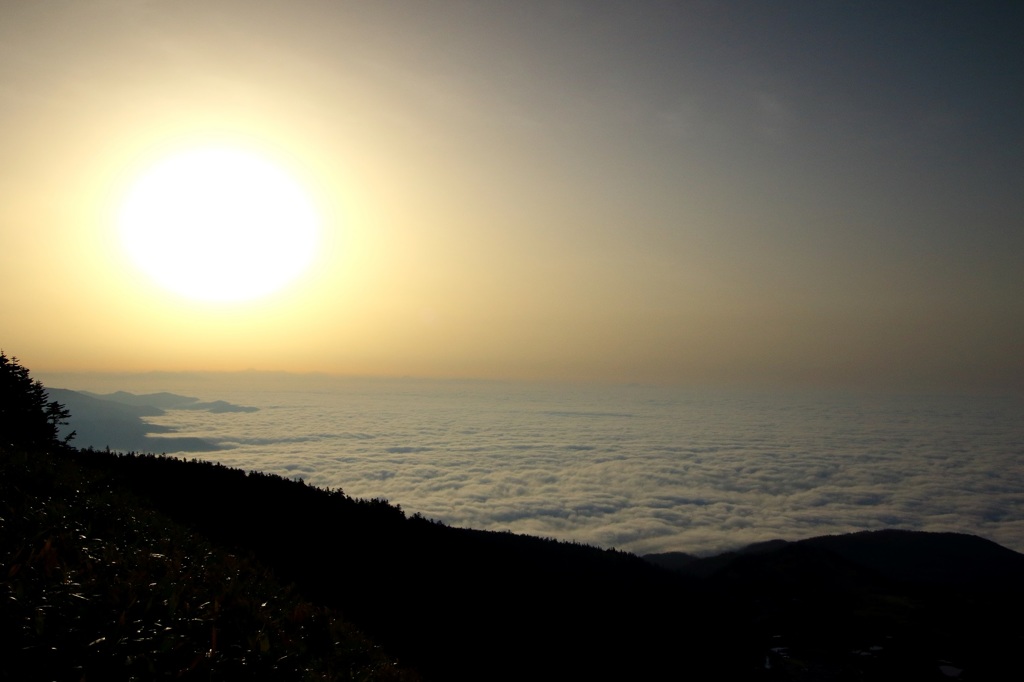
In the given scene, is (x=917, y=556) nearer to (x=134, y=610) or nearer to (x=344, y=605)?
(x=344, y=605)

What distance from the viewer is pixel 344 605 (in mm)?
18609

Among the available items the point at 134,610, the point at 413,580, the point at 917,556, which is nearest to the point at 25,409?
the point at 413,580

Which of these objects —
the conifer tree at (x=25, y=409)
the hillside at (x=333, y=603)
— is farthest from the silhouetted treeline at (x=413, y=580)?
the conifer tree at (x=25, y=409)

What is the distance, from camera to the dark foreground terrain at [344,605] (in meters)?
8.80

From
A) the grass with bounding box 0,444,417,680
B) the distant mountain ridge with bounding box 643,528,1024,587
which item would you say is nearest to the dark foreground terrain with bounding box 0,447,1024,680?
the grass with bounding box 0,444,417,680

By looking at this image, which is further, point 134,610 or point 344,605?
point 344,605

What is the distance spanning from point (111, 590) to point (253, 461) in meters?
208

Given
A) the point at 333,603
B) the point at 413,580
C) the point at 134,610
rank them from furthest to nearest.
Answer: the point at 413,580 → the point at 333,603 → the point at 134,610

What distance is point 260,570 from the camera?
15797 millimetres

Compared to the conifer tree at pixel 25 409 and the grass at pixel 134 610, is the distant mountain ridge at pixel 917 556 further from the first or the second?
the grass at pixel 134 610

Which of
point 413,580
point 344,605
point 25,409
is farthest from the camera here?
point 25,409

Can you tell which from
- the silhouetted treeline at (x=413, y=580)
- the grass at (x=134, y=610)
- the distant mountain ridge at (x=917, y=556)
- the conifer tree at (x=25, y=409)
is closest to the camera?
the grass at (x=134, y=610)

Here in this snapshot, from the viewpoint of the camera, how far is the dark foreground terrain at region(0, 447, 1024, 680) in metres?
8.80

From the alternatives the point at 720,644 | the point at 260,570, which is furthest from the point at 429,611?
the point at 720,644
